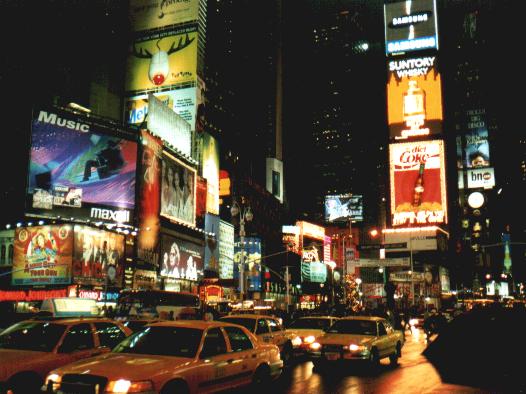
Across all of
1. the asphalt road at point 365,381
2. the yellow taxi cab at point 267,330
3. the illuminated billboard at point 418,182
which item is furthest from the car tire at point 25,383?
the illuminated billboard at point 418,182

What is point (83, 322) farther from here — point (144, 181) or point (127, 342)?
point (144, 181)

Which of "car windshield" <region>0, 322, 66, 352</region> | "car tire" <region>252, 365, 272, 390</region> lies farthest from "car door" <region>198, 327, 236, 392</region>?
"car windshield" <region>0, 322, 66, 352</region>

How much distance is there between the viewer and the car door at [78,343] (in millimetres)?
10273

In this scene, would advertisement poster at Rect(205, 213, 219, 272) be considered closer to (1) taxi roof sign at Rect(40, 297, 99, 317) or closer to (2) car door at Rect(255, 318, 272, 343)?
(1) taxi roof sign at Rect(40, 297, 99, 317)

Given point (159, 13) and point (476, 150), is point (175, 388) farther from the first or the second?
point (476, 150)

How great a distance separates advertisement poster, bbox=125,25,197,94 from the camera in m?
58.0

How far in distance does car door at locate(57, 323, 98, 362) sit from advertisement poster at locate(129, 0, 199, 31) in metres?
52.3

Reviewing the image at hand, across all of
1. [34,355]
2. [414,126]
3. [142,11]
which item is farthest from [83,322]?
[414,126]

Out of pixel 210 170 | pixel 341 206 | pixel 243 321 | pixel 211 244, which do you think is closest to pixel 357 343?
pixel 243 321

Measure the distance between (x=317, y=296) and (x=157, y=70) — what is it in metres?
64.6

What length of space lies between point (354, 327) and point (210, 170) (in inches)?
1774

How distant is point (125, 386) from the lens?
7.59 metres

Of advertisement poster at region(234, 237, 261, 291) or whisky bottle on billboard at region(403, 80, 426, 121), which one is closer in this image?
whisky bottle on billboard at region(403, 80, 426, 121)

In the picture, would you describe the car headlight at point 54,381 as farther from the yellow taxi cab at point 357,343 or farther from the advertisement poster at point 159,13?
the advertisement poster at point 159,13
